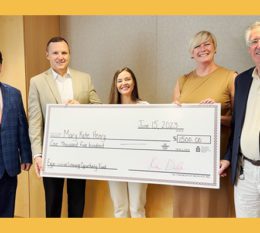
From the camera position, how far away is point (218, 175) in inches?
72.1

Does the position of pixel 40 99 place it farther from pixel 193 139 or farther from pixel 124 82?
pixel 193 139

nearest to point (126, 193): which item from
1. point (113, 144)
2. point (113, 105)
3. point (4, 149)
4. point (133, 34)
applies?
point (113, 144)

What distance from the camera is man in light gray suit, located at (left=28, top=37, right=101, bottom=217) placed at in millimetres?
2166

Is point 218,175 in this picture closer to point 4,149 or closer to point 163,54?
point 163,54

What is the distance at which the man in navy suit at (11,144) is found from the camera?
2.08 meters

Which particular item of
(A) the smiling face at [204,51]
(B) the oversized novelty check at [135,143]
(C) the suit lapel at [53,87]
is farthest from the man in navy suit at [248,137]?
(C) the suit lapel at [53,87]

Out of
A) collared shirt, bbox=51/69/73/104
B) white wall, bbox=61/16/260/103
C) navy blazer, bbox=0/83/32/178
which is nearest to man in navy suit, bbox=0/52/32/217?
navy blazer, bbox=0/83/32/178

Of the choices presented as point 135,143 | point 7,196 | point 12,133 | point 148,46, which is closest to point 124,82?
point 135,143

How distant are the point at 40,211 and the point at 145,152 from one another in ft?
4.63

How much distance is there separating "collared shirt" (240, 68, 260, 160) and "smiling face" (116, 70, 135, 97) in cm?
79

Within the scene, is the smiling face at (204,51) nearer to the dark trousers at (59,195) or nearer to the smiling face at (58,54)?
the smiling face at (58,54)

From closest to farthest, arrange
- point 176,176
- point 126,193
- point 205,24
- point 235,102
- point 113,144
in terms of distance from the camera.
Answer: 1. point 235,102
2. point 176,176
3. point 113,144
4. point 126,193
5. point 205,24

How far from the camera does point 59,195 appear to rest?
7.65 ft

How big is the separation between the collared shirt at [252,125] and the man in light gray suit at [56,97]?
3.60 ft
